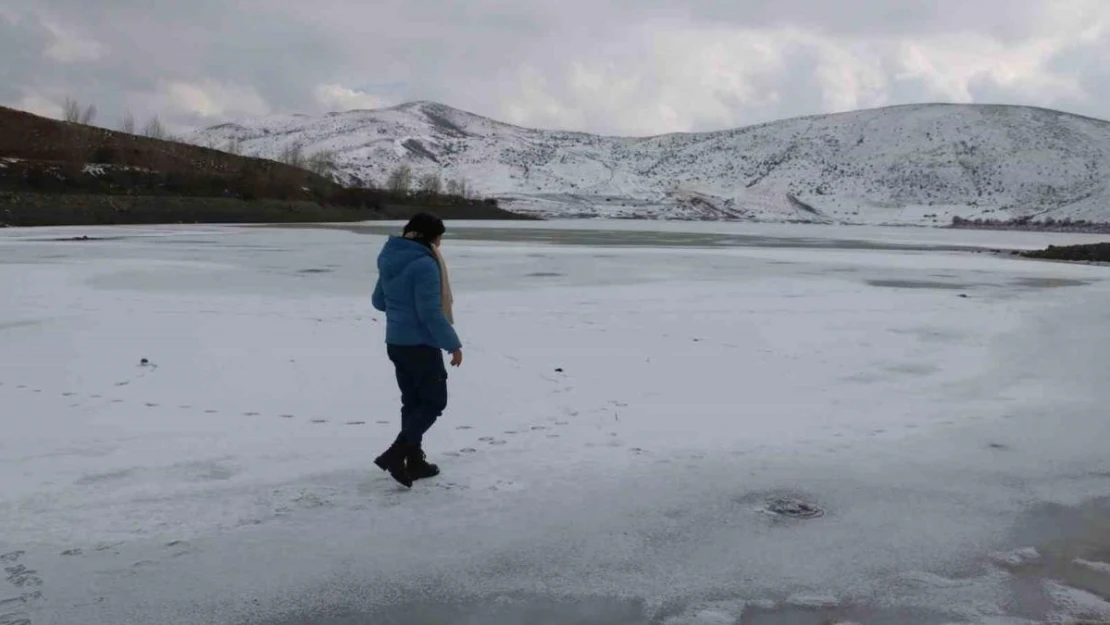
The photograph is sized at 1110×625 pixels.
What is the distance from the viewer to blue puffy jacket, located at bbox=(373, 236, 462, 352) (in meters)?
5.38

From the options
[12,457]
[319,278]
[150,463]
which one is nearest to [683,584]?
[150,463]

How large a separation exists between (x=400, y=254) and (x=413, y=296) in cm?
26

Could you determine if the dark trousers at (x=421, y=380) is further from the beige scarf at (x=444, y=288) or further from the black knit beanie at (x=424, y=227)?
the black knit beanie at (x=424, y=227)

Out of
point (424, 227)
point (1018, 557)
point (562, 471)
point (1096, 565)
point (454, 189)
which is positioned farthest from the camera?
point (454, 189)

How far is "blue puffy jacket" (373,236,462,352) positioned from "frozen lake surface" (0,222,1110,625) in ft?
3.09

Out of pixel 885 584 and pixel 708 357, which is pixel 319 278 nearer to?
pixel 708 357

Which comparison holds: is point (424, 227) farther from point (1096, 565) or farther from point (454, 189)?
point (454, 189)

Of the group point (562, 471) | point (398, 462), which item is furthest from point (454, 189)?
point (398, 462)

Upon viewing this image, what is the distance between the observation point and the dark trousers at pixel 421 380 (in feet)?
18.2

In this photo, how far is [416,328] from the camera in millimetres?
5504

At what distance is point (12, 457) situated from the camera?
599 cm

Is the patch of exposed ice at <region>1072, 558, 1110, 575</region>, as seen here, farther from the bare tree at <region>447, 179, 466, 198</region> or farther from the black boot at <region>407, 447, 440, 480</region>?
the bare tree at <region>447, 179, 466, 198</region>

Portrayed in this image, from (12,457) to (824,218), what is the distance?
491 ft

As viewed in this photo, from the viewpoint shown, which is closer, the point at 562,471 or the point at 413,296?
the point at 413,296
